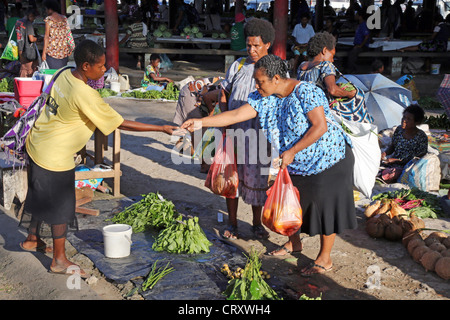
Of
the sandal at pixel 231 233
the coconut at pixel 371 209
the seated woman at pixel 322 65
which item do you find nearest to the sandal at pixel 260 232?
the sandal at pixel 231 233

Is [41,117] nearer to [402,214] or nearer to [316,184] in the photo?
[316,184]

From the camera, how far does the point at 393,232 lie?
4938mm

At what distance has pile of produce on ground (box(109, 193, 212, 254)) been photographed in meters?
4.51

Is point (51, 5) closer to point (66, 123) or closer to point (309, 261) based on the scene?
point (66, 123)

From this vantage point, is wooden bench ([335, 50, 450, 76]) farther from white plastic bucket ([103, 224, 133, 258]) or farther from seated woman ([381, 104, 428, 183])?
white plastic bucket ([103, 224, 133, 258])

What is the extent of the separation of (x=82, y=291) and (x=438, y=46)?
13.3 meters

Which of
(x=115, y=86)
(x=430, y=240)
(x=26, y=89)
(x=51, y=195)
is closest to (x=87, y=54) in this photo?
(x=51, y=195)

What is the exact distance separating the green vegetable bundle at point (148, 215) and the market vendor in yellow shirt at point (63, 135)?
3.04 ft

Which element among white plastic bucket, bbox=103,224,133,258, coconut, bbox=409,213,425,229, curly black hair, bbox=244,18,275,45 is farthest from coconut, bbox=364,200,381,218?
white plastic bucket, bbox=103,224,133,258

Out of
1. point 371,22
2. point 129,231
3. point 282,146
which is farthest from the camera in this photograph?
point 371,22

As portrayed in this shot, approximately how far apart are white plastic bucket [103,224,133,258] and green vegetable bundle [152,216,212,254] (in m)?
0.27

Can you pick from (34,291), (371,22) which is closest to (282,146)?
(34,291)

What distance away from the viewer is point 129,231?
4.34m

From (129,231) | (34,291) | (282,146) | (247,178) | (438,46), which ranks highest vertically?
(438,46)
